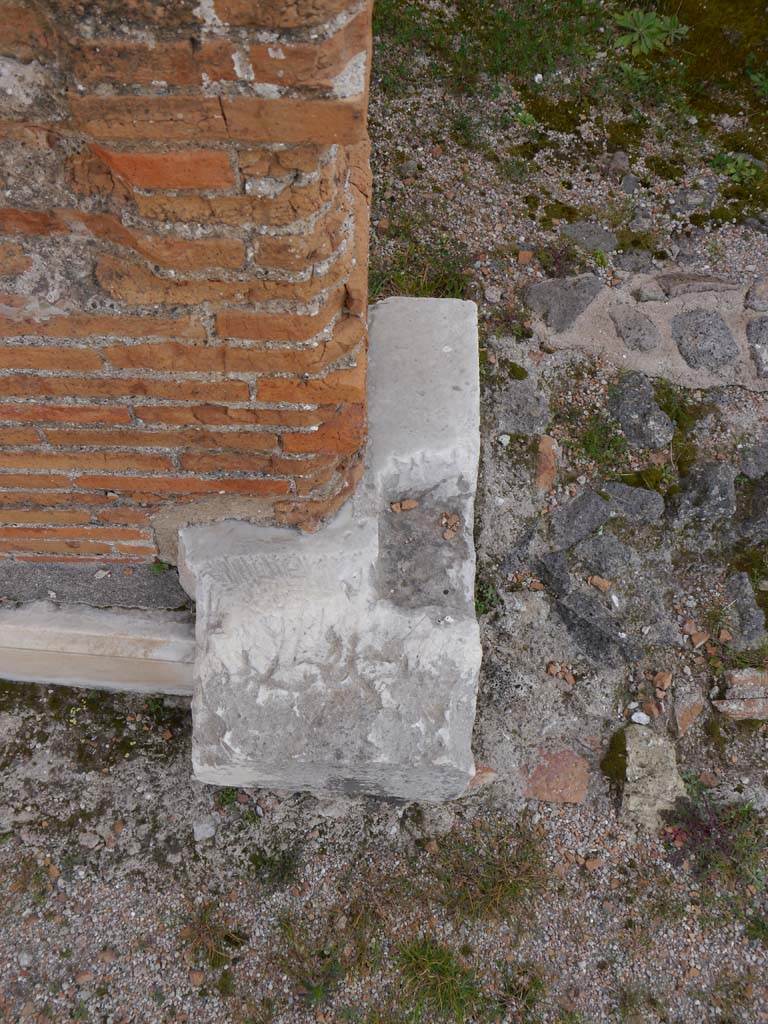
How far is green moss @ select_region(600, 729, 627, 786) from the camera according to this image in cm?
284

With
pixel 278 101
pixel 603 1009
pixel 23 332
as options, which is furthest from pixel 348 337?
pixel 603 1009

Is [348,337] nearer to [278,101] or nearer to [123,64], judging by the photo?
[278,101]

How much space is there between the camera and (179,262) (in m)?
1.50

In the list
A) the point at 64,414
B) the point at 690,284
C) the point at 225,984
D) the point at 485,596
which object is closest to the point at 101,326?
the point at 64,414

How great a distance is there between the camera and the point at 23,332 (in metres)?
1.65

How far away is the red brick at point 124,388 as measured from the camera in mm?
1757

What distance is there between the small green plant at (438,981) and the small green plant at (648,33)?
4.83 metres

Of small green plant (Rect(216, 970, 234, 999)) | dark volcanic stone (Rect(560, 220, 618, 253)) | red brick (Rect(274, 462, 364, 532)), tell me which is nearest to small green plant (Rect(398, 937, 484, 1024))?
small green plant (Rect(216, 970, 234, 999))

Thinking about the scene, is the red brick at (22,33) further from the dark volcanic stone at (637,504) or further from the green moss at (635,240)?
the green moss at (635,240)

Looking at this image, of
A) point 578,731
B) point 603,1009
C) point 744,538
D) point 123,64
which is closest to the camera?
point 123,64

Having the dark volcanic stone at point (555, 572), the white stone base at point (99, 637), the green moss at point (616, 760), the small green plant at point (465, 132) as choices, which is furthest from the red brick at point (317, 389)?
the small green plant at point (465, 132)

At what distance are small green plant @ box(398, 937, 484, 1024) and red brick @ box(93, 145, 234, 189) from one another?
2483 mm

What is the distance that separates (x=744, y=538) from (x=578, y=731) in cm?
115

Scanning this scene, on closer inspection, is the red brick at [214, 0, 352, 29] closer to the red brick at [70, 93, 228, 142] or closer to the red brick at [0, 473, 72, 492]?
the red brick at [70, 93, 228, 142]
